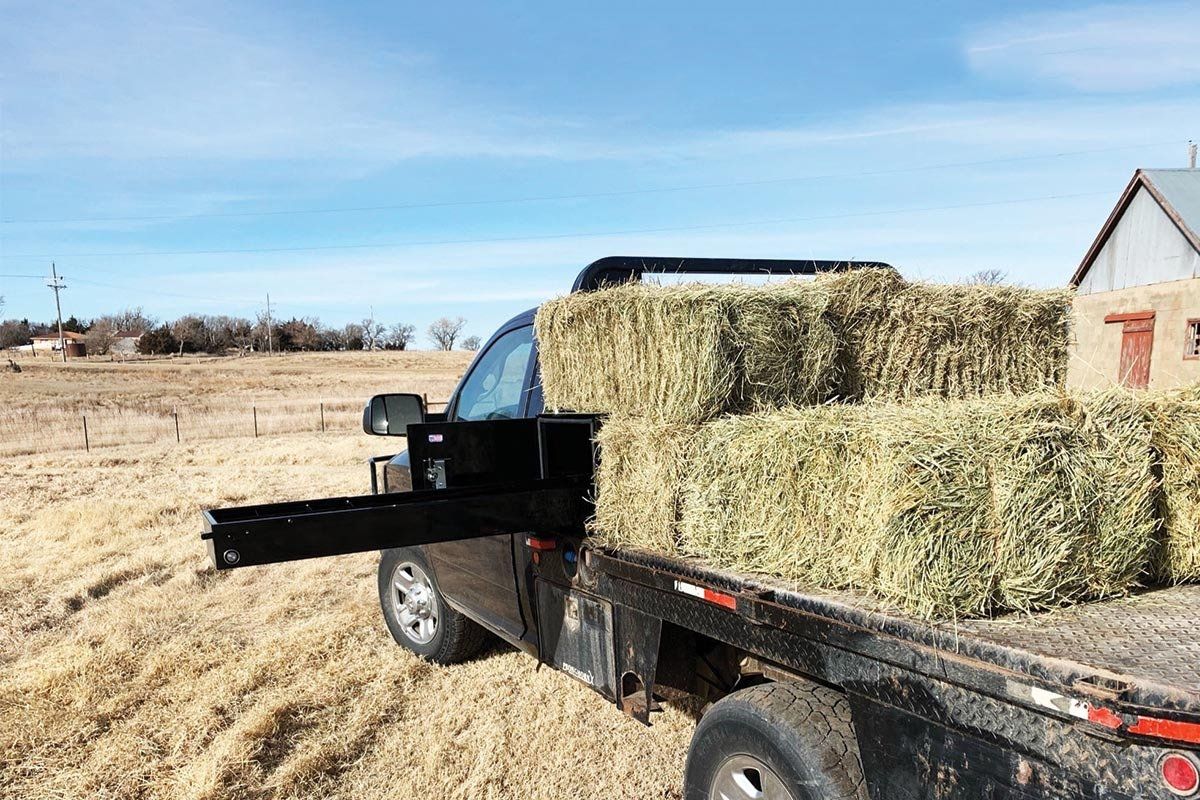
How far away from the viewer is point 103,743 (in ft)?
12.0

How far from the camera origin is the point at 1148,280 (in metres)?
17.4

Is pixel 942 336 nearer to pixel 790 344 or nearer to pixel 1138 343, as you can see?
pixel 790 344

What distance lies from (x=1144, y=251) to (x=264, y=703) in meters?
20.2

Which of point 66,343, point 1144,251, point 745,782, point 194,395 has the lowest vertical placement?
point 194,395

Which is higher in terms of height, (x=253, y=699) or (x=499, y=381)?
(x=499, y=381)

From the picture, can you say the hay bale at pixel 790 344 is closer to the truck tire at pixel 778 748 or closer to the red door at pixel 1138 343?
the truck tire at pixel 778 748

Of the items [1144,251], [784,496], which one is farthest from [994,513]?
[1144,251]

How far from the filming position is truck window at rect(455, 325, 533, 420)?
416 cm

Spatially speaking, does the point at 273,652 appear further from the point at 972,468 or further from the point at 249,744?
the point at 972,468

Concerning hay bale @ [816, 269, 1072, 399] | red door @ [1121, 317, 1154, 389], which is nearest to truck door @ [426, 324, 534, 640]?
hay bale @ [816, 269, 1072, 399]

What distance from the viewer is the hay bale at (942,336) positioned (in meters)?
3.26

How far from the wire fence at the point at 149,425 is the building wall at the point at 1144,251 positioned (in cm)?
1607

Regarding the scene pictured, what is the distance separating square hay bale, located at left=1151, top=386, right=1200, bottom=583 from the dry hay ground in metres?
2.07

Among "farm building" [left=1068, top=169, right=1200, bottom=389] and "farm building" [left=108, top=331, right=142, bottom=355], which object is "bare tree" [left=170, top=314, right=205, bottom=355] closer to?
"farm building" [left=108, top=331, right=142, bottom=355]
